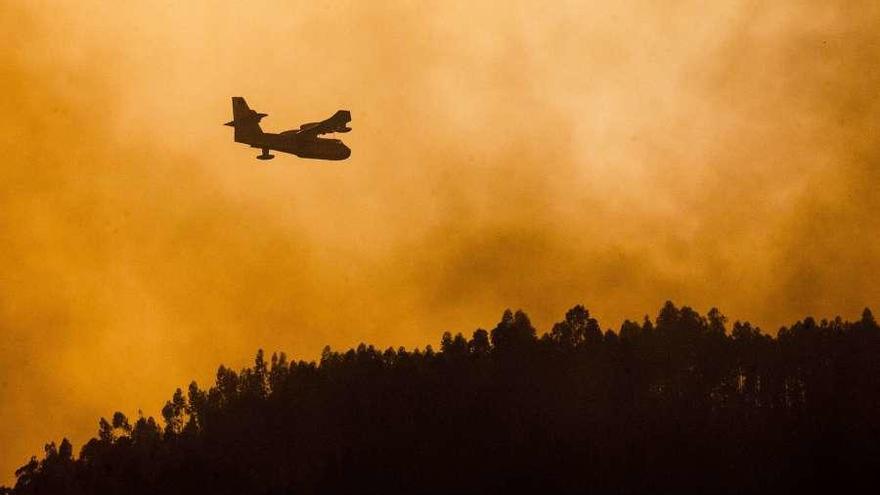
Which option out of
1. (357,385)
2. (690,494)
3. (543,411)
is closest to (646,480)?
(690,494)

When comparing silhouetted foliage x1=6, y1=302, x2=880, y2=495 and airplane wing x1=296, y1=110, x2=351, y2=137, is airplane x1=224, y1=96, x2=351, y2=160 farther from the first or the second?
silhouetted foliage x1=6, y1=302, x2=880, y2=495

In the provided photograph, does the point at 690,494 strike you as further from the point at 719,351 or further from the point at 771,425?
the point at 719,351

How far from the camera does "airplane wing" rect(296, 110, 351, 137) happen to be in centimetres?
12862

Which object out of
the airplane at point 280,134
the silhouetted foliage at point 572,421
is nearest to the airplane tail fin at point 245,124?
the airplane at point 280,134

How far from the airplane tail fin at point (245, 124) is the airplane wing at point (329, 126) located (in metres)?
3.39

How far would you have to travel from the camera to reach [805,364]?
177 meters

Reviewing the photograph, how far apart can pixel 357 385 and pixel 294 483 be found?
74.9ft

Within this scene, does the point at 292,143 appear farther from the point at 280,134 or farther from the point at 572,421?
the point at 572,421

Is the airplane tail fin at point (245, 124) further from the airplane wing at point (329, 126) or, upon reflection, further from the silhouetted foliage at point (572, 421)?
the silhouetted foliage at point (572, 421)

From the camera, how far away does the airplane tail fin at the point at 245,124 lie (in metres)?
130

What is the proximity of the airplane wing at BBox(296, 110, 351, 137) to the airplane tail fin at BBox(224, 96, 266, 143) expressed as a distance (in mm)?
3393

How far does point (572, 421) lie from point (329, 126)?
158ft

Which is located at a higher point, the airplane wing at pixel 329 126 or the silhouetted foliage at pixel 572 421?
the airplane wing at pixel 329 126

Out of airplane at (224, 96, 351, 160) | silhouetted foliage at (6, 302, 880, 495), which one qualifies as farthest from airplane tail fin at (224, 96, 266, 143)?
silhouetted foliage at (6, 302, 880, 495)
